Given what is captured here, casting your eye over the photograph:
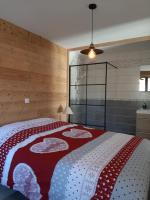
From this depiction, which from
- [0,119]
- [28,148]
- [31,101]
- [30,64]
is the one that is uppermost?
[30,64]

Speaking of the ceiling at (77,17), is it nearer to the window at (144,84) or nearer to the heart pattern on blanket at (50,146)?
the window at (144,84)

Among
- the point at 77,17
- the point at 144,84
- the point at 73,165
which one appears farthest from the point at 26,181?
the point at 144,84

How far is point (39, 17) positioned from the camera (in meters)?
2.59

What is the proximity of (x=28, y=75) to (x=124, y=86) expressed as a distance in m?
2.44

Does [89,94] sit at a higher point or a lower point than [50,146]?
higher

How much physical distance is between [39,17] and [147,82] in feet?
9.42

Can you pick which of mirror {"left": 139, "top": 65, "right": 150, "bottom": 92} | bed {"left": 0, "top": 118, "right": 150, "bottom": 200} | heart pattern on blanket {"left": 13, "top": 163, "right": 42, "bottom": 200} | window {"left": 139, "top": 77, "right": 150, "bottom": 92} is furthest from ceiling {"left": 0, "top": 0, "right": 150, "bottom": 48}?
heart pattern on blanket {"left": 13, "top": 163, "right": 42, "bottom": 200}

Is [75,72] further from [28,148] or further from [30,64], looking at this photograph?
[28,148]

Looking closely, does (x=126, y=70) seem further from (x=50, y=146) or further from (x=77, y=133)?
(x=50, y=146)

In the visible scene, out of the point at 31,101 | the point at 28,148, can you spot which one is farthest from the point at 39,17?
the point at 28,148

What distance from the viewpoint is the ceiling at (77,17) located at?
86.5 inches

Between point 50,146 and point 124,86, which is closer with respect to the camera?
point 50,146

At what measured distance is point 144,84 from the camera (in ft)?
13.8

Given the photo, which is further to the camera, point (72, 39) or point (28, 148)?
point (72, 39)
